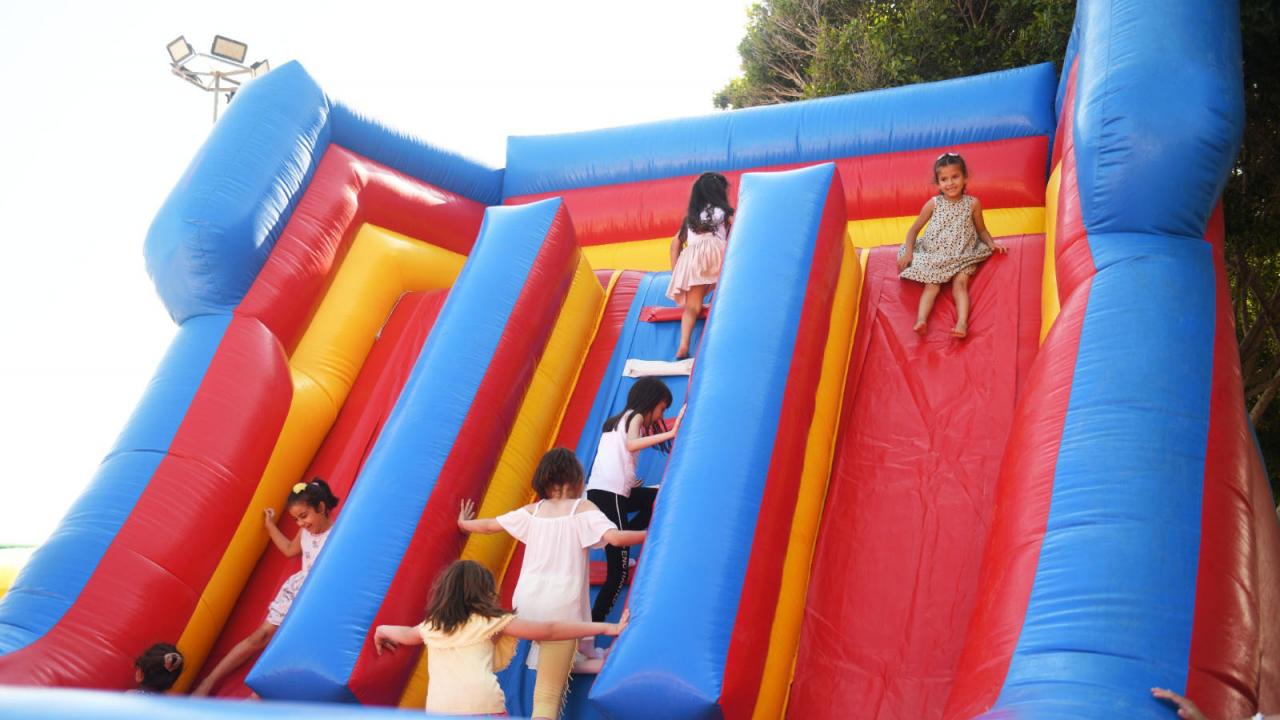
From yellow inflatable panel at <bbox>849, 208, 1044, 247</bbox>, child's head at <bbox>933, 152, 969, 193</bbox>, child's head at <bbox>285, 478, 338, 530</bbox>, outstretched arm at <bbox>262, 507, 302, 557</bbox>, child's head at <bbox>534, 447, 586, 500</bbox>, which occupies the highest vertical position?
yellow inflatable panel at <bbox>849, 208, 1044, 247</bbox>

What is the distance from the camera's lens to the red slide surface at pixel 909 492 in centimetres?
297

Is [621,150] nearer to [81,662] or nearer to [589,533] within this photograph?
[589,533]

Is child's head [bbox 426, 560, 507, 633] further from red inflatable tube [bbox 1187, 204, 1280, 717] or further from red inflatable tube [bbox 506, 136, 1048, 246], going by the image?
red inflatable tube [bbox 506, 136, 1048, 246]

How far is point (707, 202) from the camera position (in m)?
4.47

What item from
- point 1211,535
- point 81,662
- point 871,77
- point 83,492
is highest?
point 871,77

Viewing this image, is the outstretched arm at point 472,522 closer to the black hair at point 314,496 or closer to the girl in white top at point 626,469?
the girl in white top at point 626,469

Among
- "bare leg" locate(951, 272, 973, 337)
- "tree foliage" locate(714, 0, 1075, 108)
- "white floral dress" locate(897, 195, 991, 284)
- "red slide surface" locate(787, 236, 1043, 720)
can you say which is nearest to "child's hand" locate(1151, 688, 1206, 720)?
"red slide surface" locate(787, 236, 1043, 720)

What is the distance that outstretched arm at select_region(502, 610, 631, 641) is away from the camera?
2713 mm

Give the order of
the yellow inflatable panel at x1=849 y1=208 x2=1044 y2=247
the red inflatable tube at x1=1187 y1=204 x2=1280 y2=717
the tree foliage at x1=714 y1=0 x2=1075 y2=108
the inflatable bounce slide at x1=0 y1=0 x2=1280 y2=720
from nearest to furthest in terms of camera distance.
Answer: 1. the red inflatable tube at x1=1187 y1=204 x2=1280 y2=717
2. the inflatable bounce slide at x1=0 y1=0 x2=1280 y2=720
3. the yellow inflatable panel at x1=849 y1=208 x2=1044 y2=247
4. the tree foliage at x1=714 y1=0 x2=1075 y2=108

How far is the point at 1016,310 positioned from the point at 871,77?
546 centimetres

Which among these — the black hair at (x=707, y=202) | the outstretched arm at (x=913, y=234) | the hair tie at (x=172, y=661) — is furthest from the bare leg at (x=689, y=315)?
the hair tie at (x=172, y=661)

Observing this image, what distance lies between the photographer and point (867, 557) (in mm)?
3281

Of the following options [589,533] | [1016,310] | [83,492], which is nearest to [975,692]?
[589,533]

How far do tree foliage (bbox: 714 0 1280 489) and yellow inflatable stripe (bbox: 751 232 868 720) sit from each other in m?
2.93
